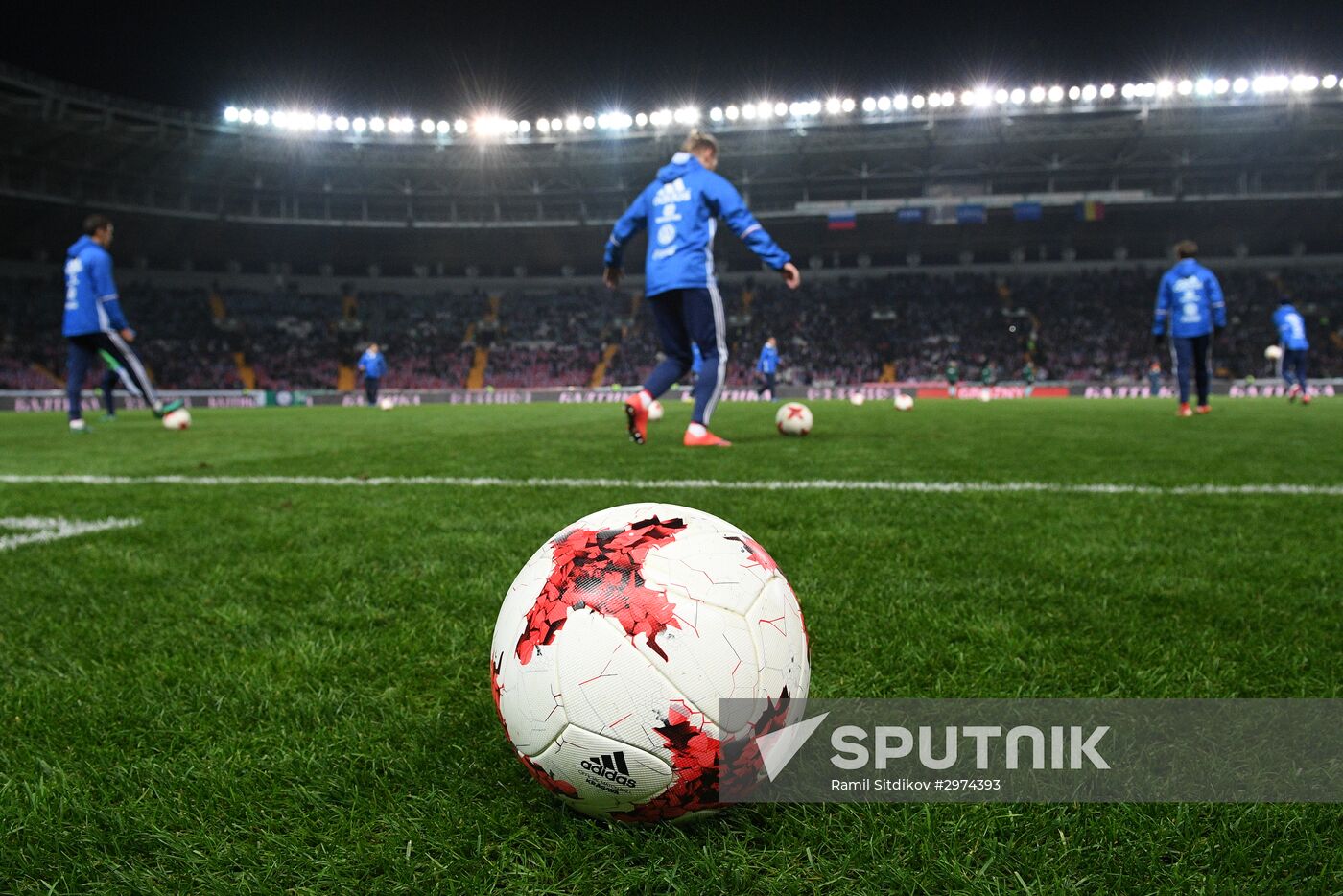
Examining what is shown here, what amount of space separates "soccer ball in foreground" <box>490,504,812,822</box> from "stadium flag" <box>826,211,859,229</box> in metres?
35.3

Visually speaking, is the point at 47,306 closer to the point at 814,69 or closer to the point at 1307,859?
the point at 814,69

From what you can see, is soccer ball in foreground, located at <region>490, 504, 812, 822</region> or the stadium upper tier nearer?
soccer ball in foreground, located at <region>490, 504, 812, 822</region>

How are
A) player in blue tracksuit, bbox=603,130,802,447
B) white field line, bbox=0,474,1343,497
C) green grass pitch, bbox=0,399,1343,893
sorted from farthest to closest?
player in blue tracksuit, bbox=603,130,802,447 < white field line, bbox=0,474,1343,497 < green grass pitch, bbox=0,399,1343,893

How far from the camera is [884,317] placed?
35.6 metres

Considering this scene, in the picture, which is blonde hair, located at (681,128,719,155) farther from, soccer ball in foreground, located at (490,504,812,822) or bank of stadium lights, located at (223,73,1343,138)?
bank of stadium lights, located at (223,73,1343,138)

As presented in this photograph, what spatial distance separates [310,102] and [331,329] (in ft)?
29.8

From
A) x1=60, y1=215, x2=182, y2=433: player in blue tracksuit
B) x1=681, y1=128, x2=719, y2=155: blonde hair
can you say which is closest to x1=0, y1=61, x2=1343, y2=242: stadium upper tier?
x1=60, y1=215, x2=182, y2=433: player in blue tracksuit

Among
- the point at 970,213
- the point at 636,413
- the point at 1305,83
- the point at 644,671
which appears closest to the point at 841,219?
the point at 970,213

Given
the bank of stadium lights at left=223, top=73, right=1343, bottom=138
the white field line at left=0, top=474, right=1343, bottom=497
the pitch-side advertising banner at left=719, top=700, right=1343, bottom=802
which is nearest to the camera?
the pitch-side advertising banner at left=719, top=700, right=1343, bottom=802

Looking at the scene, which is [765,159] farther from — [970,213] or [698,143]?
[698,143]

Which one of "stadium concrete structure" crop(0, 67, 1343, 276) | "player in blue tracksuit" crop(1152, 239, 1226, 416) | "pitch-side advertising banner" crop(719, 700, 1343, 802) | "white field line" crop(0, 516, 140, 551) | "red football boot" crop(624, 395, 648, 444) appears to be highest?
"stadium concrete structure" crop(0, 67, 1343, 276)

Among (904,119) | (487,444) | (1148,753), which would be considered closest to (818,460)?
(487,444)

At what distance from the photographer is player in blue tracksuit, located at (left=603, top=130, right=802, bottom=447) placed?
6.47m

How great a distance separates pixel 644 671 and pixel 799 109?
112 ft
